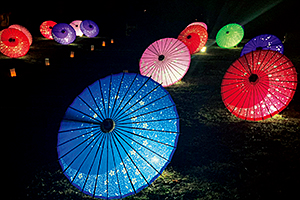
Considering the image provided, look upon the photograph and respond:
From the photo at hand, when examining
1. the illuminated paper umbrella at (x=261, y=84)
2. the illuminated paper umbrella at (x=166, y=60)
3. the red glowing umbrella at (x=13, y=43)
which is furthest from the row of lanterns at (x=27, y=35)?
the illuminated paper umbrella at (x=261, y=84)

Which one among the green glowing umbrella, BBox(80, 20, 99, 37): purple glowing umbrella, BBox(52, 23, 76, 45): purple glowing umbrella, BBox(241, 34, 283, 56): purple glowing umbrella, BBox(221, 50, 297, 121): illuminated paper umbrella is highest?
BBox(80, 20, 99, 37): purple glowing umbrella

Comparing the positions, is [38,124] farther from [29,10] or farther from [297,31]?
[29,10]

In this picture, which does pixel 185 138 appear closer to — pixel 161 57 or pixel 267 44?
pixel 161 57

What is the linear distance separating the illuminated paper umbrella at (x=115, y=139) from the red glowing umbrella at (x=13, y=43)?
9973mm

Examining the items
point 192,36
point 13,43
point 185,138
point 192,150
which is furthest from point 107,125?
point 13,43

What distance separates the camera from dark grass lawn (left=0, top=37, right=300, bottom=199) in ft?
8.59

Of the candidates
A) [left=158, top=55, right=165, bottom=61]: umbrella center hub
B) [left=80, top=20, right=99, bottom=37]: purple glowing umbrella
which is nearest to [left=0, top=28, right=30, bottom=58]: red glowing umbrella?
[left=158, top=55, right=165, bottom=61]: umbrella center hub

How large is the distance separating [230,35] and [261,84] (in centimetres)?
1184

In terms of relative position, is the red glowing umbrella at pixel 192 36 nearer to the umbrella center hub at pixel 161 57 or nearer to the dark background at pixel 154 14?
the umbrella center hub at pixel 161 57

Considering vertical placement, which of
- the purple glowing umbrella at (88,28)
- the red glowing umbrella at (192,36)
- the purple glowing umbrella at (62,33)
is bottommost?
the red glowing umbrella at (192,36)

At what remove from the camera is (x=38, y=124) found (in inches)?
166

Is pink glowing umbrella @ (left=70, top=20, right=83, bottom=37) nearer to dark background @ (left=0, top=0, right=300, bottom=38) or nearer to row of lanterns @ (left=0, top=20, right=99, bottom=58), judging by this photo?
row of lanterns @ (left=0, top=20, right=99, bottom=58)

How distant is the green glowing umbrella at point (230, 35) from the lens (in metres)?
13.0

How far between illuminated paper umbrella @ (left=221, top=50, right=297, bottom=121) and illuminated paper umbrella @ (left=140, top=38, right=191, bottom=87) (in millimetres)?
2058
